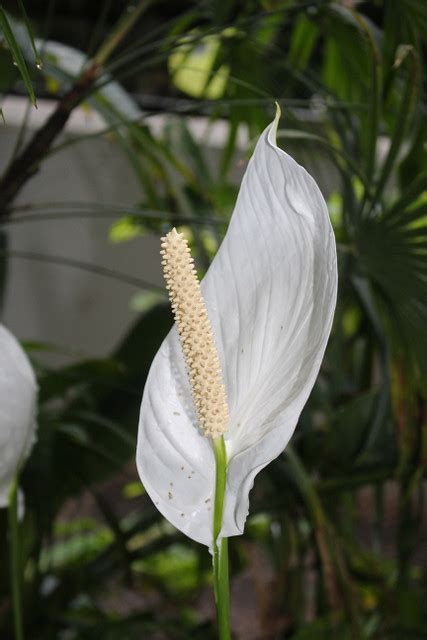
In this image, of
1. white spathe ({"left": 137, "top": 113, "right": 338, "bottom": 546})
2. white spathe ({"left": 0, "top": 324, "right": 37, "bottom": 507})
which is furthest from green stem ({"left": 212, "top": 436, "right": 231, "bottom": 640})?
white spathe ({"left": 0, "top": 324, "right": 37, "bottom": 507})

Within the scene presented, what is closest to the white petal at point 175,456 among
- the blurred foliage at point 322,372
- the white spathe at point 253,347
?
the white spathe at point 253,347

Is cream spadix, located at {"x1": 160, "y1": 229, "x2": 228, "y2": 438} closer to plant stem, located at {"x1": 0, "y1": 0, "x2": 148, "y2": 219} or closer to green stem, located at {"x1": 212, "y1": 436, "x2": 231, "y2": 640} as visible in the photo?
green stem, located at {"x1": 212, "y1": 436, "x2": 231, "y2": 640}

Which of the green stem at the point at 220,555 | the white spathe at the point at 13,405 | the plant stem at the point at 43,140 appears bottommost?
the green stem at the point at 220,555

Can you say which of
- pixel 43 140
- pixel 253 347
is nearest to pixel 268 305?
pixel 253 347

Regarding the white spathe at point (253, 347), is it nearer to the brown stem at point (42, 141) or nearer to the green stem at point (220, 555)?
the green stem at point (220, 555)

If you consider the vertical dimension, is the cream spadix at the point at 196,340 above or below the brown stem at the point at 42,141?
below

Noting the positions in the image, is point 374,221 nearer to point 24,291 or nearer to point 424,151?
point 424,151
